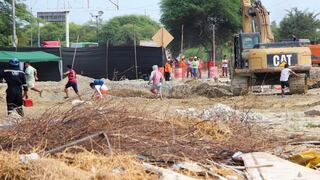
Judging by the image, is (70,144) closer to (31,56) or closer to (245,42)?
(245,42)

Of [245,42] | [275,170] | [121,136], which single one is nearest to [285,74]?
[245,42]

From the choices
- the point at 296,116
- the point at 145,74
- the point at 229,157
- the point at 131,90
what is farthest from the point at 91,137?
the point at 145,74

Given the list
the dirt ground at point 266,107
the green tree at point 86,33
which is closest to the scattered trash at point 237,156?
the dirt ground at point 266,107

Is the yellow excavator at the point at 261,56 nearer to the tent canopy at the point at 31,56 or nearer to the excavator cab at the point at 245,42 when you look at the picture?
the excavator cab at the point at 245,42

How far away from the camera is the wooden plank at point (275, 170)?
7.64 metres

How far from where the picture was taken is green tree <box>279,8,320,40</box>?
244 ft

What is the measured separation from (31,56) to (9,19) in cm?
2038

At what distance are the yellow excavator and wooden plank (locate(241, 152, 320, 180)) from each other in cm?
1554

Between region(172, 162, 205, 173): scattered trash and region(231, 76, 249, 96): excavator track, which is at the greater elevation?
region(231, 76, 249, 96): excavator track

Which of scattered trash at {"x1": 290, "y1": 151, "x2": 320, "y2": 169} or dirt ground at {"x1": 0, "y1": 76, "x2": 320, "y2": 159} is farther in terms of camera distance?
dirt ground at {"x1": 0, "y1": 76, "x2": 320, "y2": 159}

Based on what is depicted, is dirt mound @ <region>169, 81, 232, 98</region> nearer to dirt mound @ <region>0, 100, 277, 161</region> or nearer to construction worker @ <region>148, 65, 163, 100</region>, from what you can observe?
construction worker @ <region>148, 65, 163, 100</region>

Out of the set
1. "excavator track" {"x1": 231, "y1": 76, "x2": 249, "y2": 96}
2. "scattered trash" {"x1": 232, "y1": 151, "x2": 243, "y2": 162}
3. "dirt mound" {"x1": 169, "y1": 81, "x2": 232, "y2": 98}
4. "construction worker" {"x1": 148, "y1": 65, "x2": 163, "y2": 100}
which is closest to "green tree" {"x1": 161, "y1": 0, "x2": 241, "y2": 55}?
"dirt mound" {"x1": 169, "y1": 81, "x2": 232, "y2": 98}

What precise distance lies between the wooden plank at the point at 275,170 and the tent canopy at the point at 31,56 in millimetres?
27461

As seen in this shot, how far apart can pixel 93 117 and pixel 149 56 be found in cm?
3023
